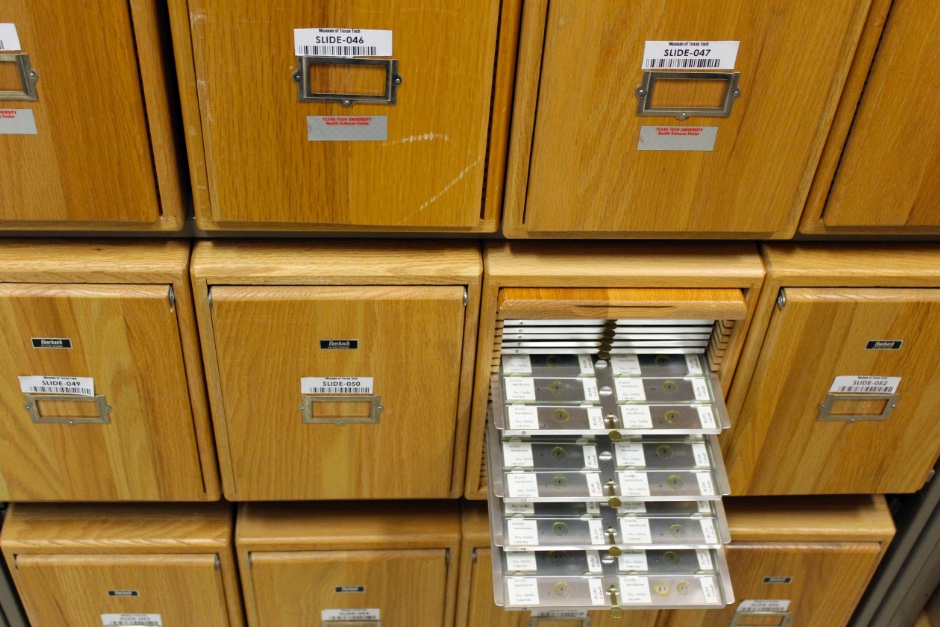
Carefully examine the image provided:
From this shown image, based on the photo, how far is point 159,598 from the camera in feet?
3.94

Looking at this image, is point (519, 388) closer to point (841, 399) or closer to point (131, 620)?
point (841, 399)

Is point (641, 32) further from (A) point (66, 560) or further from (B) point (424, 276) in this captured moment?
(A) point (66, 560)

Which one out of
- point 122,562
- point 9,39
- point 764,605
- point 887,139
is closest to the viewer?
point 9,39

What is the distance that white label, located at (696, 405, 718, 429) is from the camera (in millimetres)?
988

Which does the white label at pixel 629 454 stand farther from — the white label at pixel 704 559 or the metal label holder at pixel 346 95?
the metal label holder at pixel 346 95

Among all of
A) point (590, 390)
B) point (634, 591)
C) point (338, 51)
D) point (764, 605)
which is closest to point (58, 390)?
point (338, 51)

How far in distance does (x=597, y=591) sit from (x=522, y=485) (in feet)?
0.57

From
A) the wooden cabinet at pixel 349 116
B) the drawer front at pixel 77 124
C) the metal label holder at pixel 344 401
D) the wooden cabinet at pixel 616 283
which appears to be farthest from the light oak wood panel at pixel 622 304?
the drawer front at pixel 77 124

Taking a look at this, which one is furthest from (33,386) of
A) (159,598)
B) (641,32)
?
(641,32)

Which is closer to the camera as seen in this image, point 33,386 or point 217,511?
point 33,386

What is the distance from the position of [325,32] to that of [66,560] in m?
0.83

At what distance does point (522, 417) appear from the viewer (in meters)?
0.97

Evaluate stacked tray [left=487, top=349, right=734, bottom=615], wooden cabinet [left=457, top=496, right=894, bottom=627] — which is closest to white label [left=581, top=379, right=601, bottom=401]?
stacked tray [left=487, top=349, right=734, bottom=615]

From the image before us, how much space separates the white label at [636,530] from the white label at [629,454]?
0.08 m
